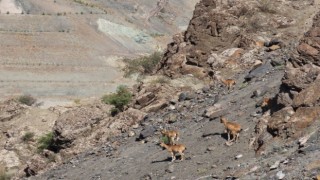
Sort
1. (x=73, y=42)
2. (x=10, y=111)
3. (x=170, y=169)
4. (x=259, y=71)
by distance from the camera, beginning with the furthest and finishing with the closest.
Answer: (x=73, y=42), (x=10, y=111), (x=259, y=71), (x=170, y=169)

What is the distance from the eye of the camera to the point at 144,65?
4559 cm

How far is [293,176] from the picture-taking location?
11.5 m

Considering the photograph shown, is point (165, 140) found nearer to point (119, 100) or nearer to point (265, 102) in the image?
point (265, 102)

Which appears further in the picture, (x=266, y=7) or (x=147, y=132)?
(x=266, y=7)

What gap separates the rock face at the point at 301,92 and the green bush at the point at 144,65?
62.8 feet

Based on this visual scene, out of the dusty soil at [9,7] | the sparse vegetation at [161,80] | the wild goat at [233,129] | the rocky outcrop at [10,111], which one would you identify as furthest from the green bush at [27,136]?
the dusty soil at [9,7]

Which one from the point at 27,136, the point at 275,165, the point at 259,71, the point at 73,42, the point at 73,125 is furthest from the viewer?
the point at 73,42

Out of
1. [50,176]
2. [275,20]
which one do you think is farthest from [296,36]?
[50,176]

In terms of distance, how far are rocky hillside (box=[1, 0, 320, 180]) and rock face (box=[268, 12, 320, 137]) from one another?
2 centimetres

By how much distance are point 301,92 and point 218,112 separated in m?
4.15

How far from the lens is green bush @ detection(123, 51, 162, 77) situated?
41.3m

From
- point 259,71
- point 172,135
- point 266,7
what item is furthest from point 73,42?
point 172,135

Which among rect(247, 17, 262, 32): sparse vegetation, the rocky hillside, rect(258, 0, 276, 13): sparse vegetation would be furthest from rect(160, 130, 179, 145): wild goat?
rect(258, 0, 276, 13): sparse vegetation

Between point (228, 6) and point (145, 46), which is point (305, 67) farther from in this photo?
point (145, 46)
